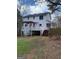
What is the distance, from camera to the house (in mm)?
1749

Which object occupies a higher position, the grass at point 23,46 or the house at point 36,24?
the house at point 36,24

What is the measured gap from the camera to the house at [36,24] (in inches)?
68.9

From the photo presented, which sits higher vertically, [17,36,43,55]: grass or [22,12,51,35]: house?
[22,12,51,35]: house

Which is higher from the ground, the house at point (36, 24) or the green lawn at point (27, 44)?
the house at point (36, 24)

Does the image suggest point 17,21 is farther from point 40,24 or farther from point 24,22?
point 40,24

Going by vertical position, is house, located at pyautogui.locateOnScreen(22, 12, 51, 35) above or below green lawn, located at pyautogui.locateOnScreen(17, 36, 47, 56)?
above

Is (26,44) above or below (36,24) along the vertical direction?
below

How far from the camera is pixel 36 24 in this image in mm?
1762

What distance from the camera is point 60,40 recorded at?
70.4 inches

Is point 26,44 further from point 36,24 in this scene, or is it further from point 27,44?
point 36,24

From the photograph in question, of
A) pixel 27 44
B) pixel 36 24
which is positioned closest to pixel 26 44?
pixel 27 44
